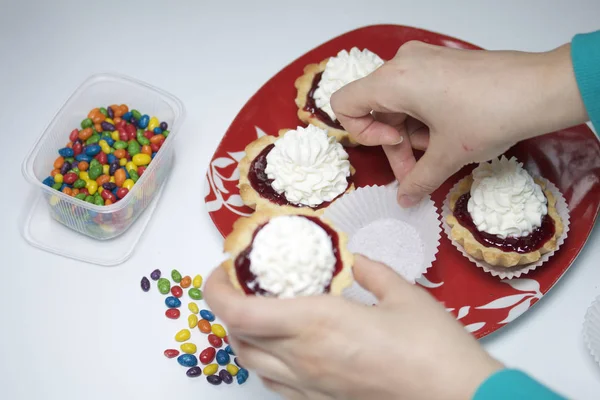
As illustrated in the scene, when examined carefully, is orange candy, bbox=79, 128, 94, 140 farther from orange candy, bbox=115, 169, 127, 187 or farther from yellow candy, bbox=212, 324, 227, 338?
yellow candy, bbox=212, 324, 227, 338

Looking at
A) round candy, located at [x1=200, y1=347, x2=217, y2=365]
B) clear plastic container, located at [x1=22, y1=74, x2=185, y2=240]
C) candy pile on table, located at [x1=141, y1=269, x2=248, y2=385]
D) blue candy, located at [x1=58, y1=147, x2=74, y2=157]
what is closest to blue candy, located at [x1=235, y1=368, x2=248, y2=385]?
candy pile on table, located at [x1=141, y1=269, x2=248, y2=385]

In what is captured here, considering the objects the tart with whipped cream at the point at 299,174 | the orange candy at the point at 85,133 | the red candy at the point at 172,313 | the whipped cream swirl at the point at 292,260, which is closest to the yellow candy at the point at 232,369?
the red candy at the point at 172,313

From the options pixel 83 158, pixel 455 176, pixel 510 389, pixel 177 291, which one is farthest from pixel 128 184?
pixel 510 389

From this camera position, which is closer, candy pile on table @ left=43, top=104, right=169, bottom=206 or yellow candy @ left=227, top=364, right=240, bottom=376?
yellow candy @ left=227, top=364, right=240, bottom=376

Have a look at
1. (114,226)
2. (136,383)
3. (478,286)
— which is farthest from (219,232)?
(478,286)

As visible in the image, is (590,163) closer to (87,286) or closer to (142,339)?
(142,339)

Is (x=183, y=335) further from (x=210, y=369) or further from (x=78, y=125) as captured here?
(x=78, y=125)
